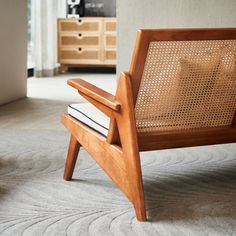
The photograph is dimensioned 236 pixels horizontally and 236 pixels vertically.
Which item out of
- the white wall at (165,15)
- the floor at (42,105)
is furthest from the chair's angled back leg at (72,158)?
the white wall at (165,15)

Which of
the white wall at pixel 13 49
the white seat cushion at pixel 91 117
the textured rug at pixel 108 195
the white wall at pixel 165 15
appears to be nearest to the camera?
the textured rug at pixel 108 195

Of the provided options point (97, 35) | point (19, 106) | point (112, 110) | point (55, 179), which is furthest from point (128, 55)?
point (97, 35)

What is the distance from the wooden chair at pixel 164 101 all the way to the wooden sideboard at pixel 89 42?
4.94 meters

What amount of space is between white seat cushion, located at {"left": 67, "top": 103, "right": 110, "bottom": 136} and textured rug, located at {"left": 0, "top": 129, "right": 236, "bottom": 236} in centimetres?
29

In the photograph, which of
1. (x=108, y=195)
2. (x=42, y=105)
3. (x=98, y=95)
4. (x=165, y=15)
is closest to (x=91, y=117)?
(x=98, y=95)

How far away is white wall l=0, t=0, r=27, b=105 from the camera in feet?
13.7

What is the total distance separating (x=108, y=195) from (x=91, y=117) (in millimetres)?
338

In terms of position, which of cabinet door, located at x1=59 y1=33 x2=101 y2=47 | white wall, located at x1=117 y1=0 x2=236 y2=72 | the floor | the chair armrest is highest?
white wall, located at x1=117 y1=0 x2=236 y2=72

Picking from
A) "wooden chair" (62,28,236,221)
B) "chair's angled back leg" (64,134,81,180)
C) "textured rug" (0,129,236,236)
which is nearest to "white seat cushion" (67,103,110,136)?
"wooden chair" (62,28,236,221)

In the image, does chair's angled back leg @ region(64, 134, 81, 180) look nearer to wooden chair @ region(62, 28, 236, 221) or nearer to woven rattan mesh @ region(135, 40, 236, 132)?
wooden chair @ region(62, 28, 236, 221)

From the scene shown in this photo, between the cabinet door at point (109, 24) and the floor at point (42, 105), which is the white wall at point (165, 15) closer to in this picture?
the floor at point (42, 105)

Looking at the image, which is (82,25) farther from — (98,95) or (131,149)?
(131,149)

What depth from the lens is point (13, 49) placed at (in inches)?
172

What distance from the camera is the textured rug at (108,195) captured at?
171cm
